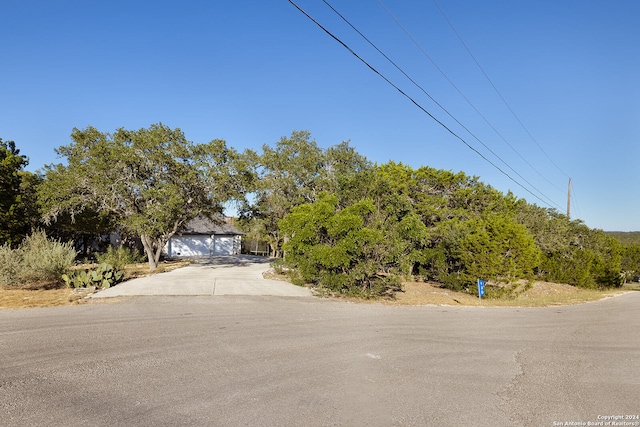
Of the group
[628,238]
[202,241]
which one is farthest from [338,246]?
[628,238]

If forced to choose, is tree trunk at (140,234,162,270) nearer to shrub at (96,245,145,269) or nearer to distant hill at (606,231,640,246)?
shrub at (96,245,145,269)

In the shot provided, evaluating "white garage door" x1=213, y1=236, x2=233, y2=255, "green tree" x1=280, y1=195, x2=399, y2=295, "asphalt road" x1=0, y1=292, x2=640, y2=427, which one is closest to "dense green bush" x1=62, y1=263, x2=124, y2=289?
"asphalt road" x1=0, y1=292, x2=640, y2=427

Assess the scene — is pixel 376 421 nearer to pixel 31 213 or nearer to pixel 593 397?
pixel 593 397

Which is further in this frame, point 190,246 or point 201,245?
point 201,245

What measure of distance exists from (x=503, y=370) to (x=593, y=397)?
126 cm

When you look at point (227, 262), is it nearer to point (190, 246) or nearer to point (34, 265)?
point (190, 246)

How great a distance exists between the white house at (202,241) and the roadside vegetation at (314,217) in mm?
10425

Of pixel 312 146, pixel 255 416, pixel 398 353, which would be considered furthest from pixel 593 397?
pixel 312 146

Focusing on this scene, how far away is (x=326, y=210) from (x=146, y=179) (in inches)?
526

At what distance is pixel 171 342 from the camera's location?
22.9 feet

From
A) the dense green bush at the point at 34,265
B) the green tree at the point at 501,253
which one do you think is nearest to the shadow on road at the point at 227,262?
the dense green bush at the point at 34,265

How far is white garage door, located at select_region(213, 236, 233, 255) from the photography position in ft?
162

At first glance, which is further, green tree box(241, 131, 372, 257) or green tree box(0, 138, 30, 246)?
green tree box(241, 131, 372, 257)

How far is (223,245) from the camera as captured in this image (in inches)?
1986
